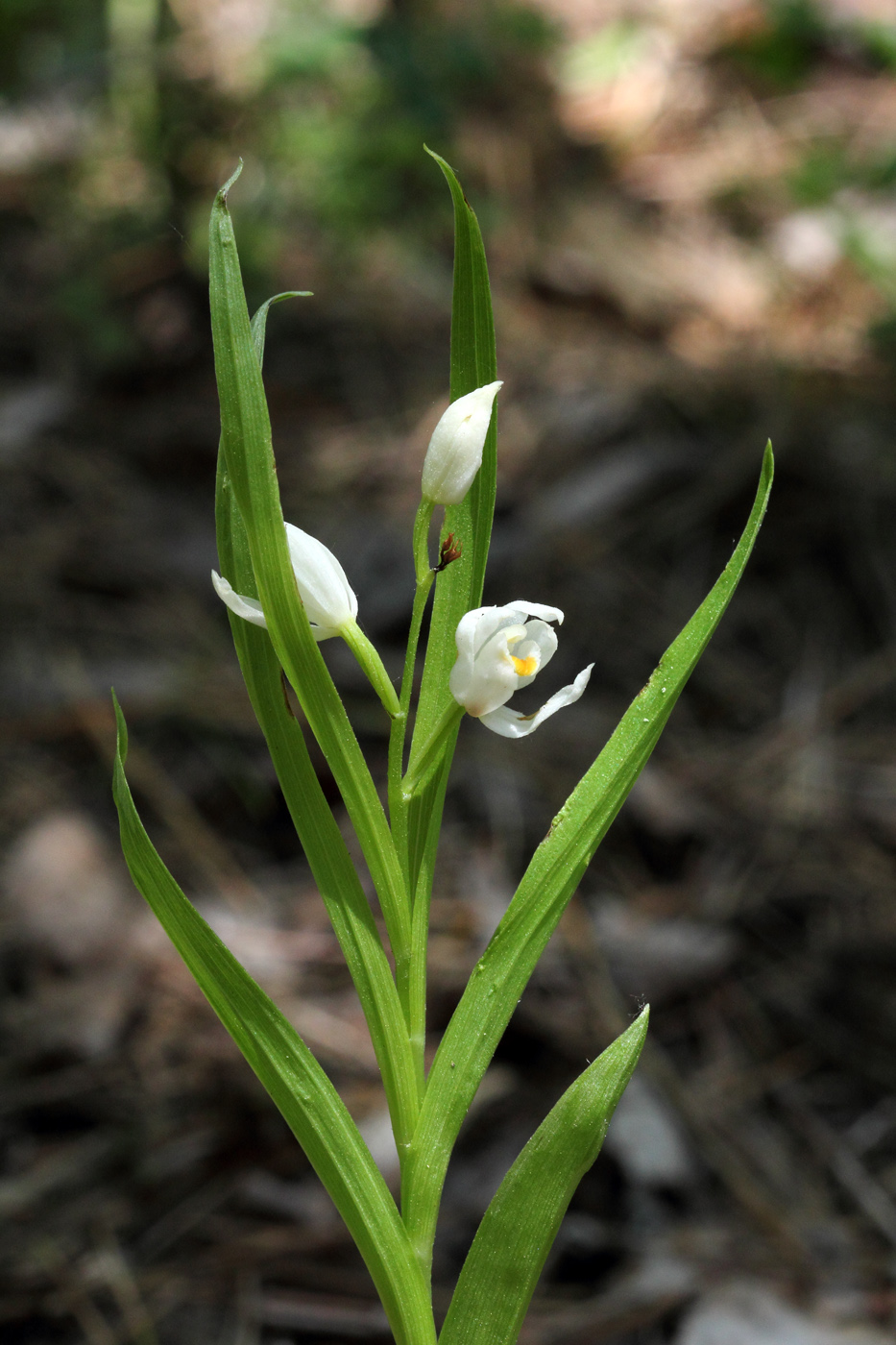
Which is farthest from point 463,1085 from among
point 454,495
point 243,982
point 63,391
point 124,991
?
point 63,391

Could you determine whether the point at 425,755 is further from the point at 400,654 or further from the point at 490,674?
the point at 400,654

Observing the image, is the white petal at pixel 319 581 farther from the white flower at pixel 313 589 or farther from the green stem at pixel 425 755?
the green stem at pixel 425 755

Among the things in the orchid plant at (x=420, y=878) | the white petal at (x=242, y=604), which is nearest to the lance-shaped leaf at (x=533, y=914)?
the orchid plant at (x=420, y=878)

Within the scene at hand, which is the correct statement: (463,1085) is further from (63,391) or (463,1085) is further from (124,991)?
(63,391)

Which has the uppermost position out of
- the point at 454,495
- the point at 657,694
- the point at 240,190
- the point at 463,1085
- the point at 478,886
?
the point at 454,495

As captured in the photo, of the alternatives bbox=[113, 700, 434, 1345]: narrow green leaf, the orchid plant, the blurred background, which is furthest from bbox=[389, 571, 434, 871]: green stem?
the blurred background

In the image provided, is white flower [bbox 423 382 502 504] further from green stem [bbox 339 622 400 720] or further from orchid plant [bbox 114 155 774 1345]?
green stem [bbox 339 622 400 720]
